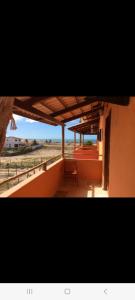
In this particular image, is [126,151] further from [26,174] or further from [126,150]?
[26,174]

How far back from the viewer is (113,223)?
119 centimetres

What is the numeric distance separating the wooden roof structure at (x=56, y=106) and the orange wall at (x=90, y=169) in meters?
1.77

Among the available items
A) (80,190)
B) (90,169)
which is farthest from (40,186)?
(90,169)

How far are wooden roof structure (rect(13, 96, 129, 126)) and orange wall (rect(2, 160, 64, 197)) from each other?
123 centimetres

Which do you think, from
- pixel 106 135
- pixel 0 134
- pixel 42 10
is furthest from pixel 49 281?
pixel 106 135

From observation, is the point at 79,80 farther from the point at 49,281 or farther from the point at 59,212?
the point at 49,281

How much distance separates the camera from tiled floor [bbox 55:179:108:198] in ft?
22.2

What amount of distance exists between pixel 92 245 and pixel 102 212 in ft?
0.55

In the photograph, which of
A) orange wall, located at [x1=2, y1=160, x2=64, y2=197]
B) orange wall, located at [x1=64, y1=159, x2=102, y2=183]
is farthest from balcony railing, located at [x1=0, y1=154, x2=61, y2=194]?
orange wall, located at [x1=64, y1=159, x2=102, y2=183]

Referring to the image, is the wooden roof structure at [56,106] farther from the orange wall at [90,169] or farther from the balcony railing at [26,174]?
the orange wall at [90,169]

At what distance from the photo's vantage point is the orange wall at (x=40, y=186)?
410 centimetres

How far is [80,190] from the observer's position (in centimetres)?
736

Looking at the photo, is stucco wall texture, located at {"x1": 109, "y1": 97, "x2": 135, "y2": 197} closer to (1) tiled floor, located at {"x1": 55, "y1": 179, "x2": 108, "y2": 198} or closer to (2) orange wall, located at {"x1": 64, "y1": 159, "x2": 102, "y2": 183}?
(1) tiled floor, located at {"x1": 55, "y1": 179, "x2": 108, "y2": 198}

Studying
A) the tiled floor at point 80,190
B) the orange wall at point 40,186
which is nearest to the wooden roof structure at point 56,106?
the orange wall at point 40,186
